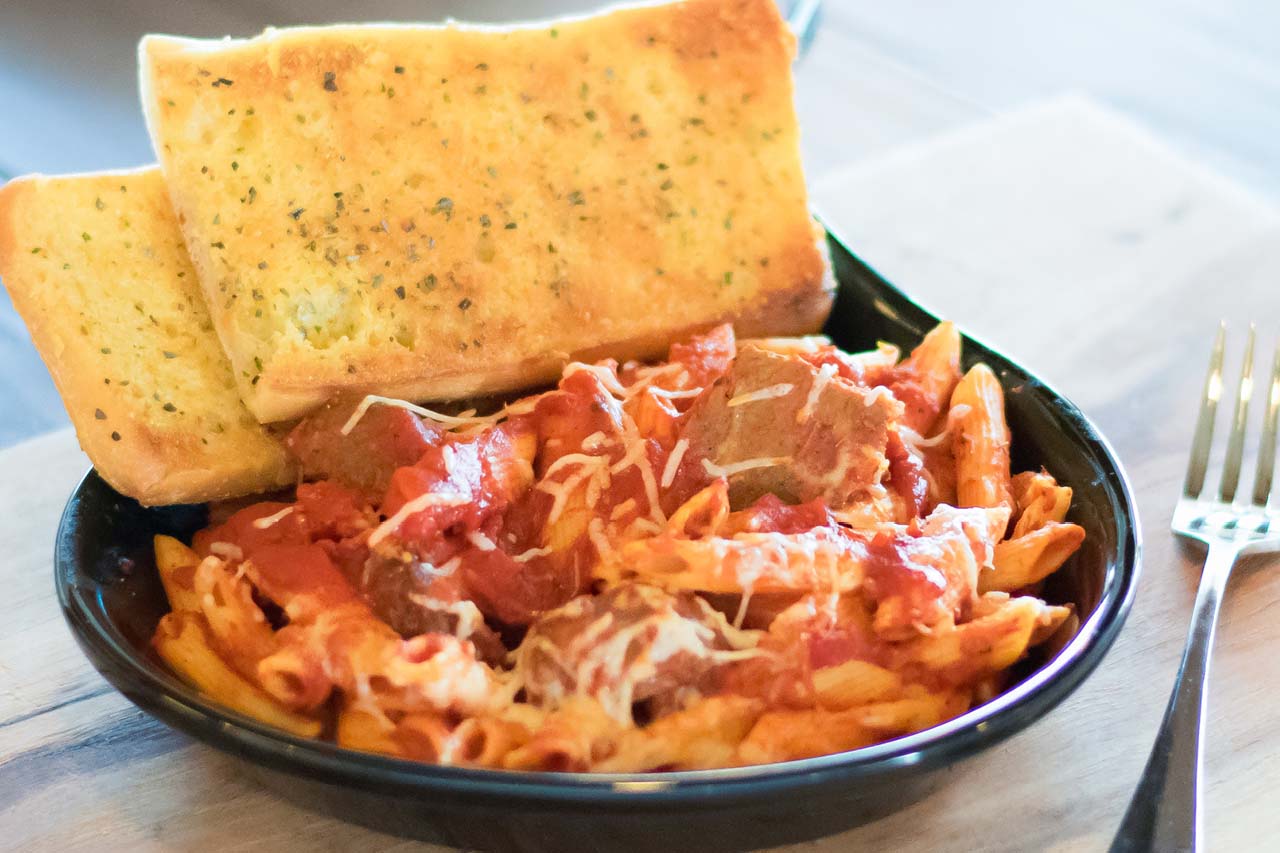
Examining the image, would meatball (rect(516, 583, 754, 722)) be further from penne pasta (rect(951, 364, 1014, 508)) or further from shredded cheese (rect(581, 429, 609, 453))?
penne pasta (rect(951, 364, 1014, 508))

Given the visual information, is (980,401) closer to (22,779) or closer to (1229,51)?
(22,779)

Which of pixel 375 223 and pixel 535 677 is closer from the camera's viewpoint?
pixel 535 677

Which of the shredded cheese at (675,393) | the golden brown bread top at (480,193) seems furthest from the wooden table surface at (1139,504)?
the shredded cheese at (675,393)

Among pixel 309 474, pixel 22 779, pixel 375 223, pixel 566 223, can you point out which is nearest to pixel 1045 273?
pixel 566 223

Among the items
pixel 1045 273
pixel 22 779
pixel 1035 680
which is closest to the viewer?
pixel 1035 680

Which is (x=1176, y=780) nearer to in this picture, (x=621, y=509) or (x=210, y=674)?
(x=621, y=509)

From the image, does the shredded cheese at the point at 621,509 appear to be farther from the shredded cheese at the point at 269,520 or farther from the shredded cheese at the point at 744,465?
the shredded cheese at the point at 269,520

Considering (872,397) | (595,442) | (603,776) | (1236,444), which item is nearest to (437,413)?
(595,442)
